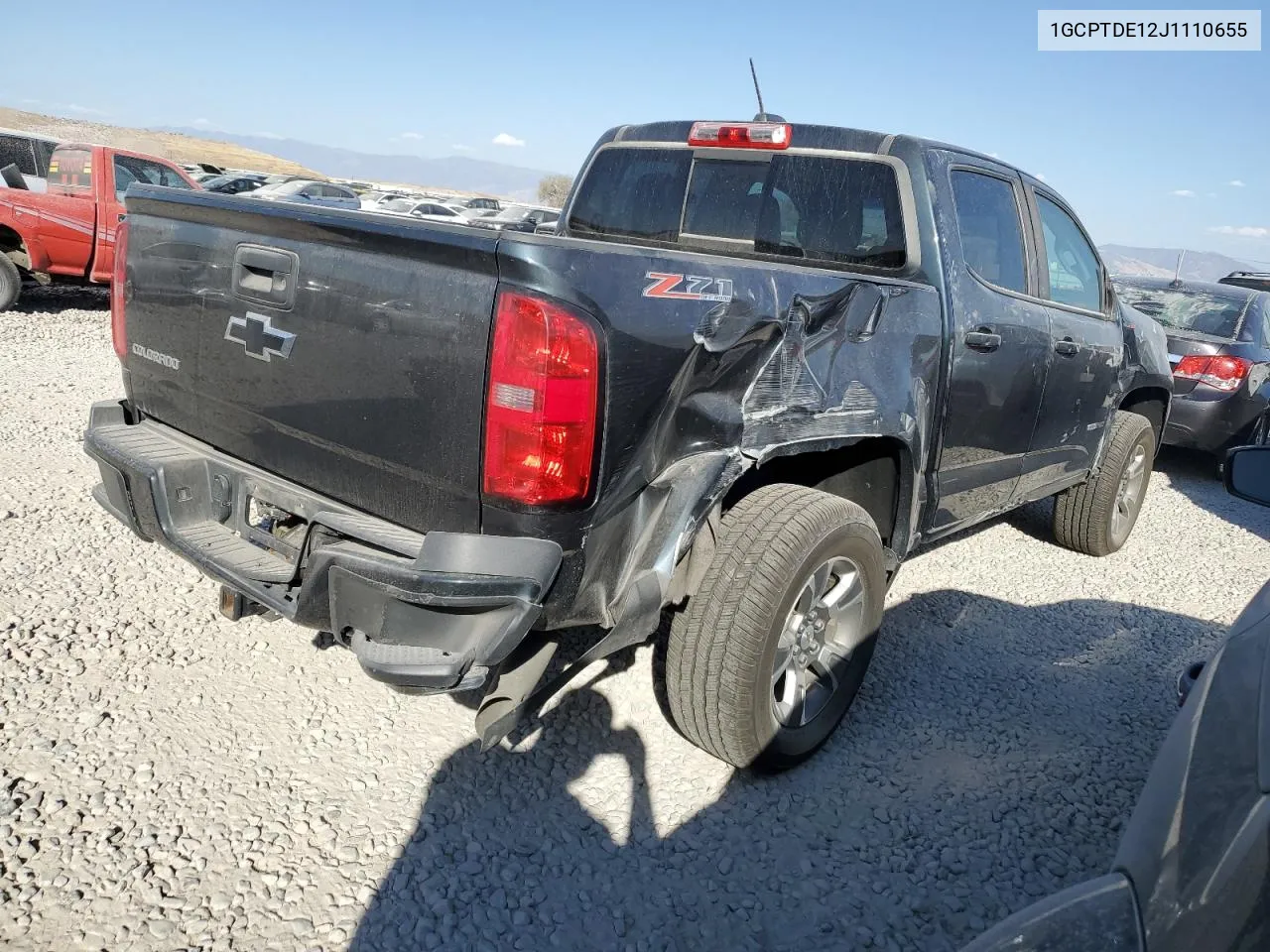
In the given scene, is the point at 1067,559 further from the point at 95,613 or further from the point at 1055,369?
the point at 95,613

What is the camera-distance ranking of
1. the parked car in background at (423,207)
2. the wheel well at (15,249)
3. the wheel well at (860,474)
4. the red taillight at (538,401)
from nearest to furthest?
the red taillight at (538,401) < the wheel well at (860,474) < the wheel well at (15,249) < the parked car in background at (423,207)

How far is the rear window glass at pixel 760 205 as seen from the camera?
333 cm

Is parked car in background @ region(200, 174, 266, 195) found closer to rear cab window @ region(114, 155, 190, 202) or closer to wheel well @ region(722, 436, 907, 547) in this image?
rear cab window @ region(114, 155, 190, 202)

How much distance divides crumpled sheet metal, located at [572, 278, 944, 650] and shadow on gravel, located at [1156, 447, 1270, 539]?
4.24 m

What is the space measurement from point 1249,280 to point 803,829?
1129cm

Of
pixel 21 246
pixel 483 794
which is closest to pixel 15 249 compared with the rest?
pixel 21 246

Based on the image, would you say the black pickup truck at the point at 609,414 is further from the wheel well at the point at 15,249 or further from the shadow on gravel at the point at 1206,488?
the wheel well at the point at 15,249

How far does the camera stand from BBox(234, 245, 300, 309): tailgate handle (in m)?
2.37

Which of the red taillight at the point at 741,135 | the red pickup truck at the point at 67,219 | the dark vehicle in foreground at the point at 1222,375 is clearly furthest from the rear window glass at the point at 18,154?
the dark vehicle in foreground at the point at 1222,375

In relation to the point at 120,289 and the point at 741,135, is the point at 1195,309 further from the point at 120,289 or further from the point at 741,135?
the point at 120,289

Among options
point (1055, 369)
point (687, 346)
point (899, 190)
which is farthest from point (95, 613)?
point (1055, 369)

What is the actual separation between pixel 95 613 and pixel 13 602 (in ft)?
1.00

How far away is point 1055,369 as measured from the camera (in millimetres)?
3955

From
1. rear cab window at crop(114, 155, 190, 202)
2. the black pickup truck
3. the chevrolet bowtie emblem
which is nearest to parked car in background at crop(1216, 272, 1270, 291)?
the black pickup truck
